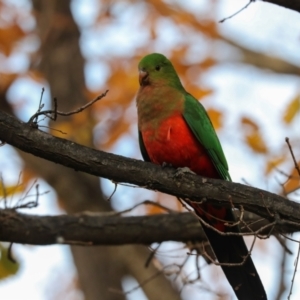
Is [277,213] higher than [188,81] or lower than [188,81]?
lower

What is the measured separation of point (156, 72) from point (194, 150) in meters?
0.93

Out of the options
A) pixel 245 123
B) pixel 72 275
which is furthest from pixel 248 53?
pixel 72 275

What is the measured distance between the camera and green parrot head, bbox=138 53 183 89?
5.40m

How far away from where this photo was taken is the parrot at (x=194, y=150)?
4746 millimetres

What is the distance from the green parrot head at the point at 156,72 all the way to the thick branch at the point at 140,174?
151 cm

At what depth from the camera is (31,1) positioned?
8.73 meters

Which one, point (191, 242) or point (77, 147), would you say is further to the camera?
point (191, 242)

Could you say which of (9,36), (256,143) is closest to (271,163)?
(256,143)

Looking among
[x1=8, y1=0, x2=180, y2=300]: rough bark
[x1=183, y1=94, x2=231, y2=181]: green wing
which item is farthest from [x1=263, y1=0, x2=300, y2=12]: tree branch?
[x1=8, y1=0, x2=180, y2=300]: rough bark

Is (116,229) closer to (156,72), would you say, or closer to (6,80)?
(156,72)

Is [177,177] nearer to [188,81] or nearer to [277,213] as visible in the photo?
[277,213]

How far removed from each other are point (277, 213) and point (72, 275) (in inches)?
360

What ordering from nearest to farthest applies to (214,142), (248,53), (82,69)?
(214,142)
(82,69)
(248,53)

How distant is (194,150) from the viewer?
16.3ft
